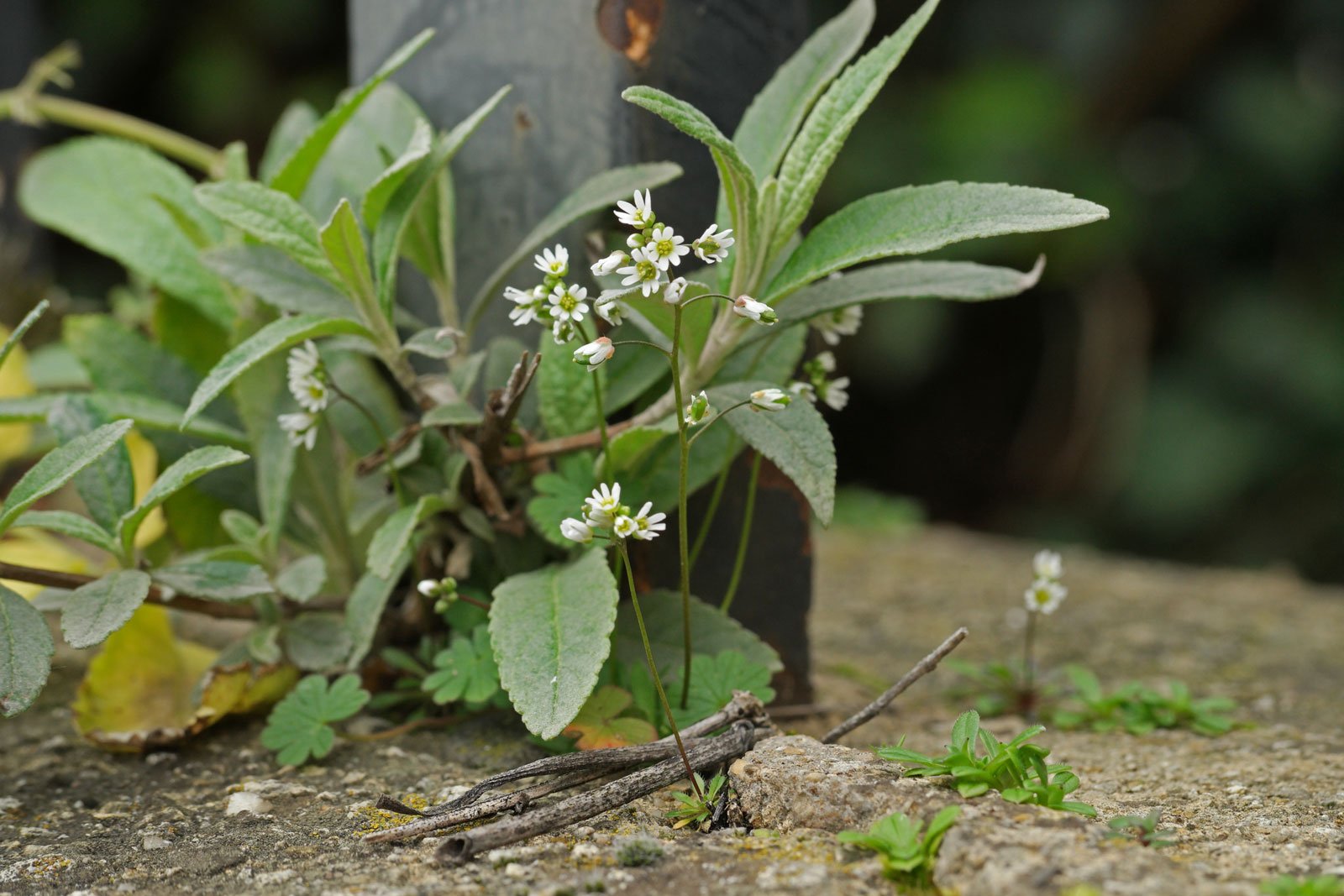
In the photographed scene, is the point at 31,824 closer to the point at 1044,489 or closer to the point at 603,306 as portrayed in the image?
the point at 603,306

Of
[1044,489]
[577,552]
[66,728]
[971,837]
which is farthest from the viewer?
[1044,489]

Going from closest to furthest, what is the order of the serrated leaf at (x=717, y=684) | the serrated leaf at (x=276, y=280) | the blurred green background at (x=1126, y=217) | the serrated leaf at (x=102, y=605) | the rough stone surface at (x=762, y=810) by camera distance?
1. the rough stone surface at (x=762, y=810)
2. the serrated leaf at (x=102, y=605)
3. the serrated leaf at (x=717, y=684)
4. the serrated leaf at (x=276, y=280)
5. the blurred green background at (x=1126, y=217)

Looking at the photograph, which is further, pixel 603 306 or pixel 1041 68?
pixel 1041 68

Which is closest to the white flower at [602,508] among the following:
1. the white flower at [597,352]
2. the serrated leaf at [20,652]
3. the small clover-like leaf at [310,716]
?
the white flower at [597,352]

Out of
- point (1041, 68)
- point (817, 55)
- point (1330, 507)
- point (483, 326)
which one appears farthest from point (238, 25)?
point (1330, 507)

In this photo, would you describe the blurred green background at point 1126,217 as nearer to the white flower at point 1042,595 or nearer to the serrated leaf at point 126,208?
the serrated leaf at point 126,208

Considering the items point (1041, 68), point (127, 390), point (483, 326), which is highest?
point (1041, 68)

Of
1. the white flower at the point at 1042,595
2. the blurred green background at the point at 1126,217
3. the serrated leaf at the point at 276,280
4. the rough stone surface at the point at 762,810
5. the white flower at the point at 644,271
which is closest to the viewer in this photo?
the rough stone surface at the point at 762,810
